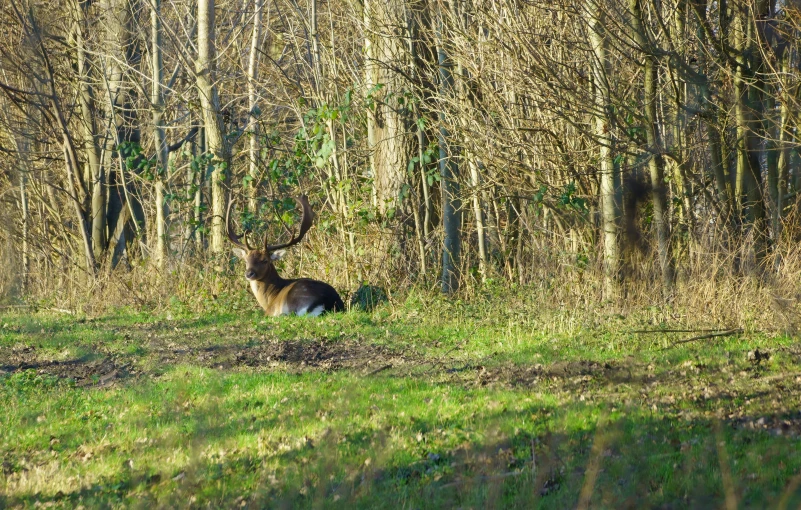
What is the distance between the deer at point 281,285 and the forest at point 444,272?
319 millimetres

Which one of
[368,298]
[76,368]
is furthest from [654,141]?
[76,368]

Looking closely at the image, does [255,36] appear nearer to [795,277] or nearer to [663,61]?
[663,61]

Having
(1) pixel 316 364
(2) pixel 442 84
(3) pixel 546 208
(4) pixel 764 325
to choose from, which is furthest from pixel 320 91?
(4) pixel 764 325

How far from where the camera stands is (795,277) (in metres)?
10.9

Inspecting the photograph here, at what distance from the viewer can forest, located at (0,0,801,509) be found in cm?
666

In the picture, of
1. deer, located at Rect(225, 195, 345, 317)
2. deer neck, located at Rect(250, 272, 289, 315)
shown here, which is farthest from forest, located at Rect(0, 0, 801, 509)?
deer neck, located at Rect(250, 272, 289, 315)

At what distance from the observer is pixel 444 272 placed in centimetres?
1553

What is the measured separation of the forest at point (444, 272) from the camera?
6656 millimetres

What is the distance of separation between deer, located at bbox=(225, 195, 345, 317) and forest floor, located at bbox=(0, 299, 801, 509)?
8.71ft

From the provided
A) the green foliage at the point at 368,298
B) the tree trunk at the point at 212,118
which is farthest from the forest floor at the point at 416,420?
the tree trunk at the point at 212,118

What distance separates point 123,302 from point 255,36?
6811 millimetres

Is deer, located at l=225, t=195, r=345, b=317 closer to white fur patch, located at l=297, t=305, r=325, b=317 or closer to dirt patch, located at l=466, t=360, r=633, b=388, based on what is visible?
white fur patch, located at l=297, t=305, r=325, b=317

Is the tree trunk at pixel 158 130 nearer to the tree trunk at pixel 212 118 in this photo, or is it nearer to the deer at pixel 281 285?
the tree trunk at pixel 212 118

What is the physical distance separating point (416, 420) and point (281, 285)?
28.8ft
